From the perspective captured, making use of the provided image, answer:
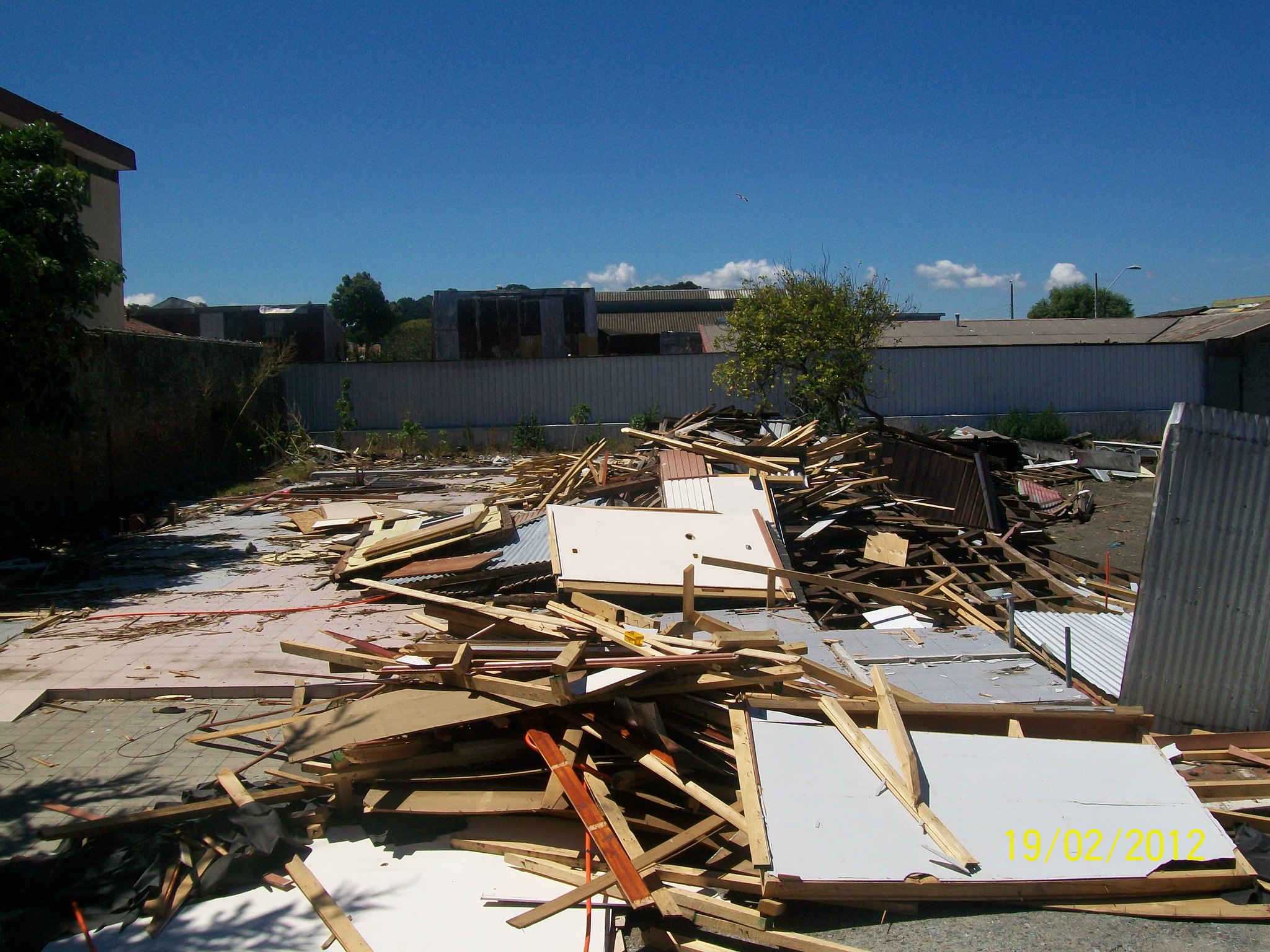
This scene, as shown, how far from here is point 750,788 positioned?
3.93m

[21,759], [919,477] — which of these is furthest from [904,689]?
[919,477]

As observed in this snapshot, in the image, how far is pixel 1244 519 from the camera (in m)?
4.73

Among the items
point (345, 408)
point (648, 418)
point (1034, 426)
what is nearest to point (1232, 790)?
point (648, 418)

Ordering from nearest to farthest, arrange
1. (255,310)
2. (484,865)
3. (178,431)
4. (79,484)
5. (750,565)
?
(484,865)
(750,565)
(79,484)
(178,431)
(255,310)

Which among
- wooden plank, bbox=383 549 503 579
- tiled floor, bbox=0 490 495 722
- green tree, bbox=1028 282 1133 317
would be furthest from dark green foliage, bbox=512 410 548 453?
green tree, bbox=1028 282 1133 317

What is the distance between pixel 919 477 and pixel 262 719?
928 cm

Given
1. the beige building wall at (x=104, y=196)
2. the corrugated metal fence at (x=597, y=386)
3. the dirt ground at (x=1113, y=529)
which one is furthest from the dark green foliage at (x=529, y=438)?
the dirt ground at (x=1113, y=529)

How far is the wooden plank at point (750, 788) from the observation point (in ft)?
11.8

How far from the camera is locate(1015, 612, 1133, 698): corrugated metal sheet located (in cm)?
557

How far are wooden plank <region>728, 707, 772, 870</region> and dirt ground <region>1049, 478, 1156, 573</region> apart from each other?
24.6 feet

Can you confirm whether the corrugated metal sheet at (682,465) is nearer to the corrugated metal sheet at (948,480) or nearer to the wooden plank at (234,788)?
the corrugated metal sheet at (948,480)

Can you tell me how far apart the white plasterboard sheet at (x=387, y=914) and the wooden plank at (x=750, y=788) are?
2.32 ft

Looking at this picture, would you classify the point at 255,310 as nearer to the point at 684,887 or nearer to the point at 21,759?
the point at 21,759

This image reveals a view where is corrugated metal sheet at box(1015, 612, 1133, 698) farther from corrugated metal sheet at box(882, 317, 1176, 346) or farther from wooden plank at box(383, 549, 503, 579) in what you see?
corrugated metal sheet at box(882, 317, 1176, 346)
